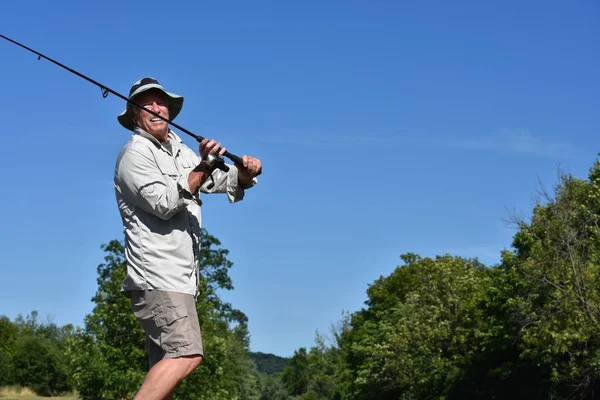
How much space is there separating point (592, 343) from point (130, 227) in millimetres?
37951

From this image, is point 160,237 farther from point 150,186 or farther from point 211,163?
point 211,163

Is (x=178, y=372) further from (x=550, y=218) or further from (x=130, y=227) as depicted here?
(x=550, y=218)

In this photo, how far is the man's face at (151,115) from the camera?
6.58 meters

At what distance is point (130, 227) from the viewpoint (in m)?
6.38

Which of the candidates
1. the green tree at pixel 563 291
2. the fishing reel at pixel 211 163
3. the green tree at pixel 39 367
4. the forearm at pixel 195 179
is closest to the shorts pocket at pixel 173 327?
the forearm at pixel 195 179

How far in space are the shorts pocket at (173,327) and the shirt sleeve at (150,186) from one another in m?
0.61

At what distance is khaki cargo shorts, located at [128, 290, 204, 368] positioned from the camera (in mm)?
6125

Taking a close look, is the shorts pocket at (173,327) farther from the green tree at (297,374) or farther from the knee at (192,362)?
the green tree at (297,374)

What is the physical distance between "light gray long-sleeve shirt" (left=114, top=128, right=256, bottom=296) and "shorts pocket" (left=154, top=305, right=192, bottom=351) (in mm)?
153

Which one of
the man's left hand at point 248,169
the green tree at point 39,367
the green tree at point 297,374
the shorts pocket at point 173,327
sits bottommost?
the shorts pocket at point 173,327

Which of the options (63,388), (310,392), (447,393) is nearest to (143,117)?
(447,393)

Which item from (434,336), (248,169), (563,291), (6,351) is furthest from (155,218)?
(6,351)

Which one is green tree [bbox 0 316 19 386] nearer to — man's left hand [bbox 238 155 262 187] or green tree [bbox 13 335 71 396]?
green tree [bbox 13 335 71 396]

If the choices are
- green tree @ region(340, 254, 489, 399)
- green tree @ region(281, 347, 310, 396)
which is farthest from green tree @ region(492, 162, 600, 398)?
green tree @ region(281, 347, 310, 396)
